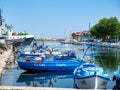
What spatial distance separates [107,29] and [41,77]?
9696cm

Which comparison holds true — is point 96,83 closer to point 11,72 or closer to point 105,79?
point 105,79

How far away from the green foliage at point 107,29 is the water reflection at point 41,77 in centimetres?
9246

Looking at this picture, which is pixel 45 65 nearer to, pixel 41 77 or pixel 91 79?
pixel 41 77

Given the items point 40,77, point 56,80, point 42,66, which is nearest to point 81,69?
point 56,80

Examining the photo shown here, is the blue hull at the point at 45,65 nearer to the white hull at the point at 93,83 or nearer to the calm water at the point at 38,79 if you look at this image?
the calm water at the point at 38,79

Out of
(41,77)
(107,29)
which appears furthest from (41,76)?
(107,29)

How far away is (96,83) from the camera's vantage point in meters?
20.6

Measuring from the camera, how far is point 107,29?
12575 centimetres

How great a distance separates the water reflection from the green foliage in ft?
303

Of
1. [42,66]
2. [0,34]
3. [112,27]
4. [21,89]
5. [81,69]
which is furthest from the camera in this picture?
[112,27]

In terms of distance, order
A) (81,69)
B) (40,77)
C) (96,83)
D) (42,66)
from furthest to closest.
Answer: (42,66) < (40,77) < (81,69) < (96,83)

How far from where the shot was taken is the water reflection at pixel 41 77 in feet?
89.9

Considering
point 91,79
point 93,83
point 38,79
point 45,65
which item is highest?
point 91,79

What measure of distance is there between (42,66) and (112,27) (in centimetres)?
9412
